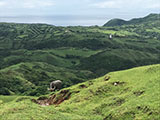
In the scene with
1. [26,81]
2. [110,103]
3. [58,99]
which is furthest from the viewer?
[26,81]

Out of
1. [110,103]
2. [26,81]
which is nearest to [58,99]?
[110,103]

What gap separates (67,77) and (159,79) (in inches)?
6203

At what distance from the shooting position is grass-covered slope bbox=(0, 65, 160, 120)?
99.9 ft

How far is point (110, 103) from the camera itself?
3922cm

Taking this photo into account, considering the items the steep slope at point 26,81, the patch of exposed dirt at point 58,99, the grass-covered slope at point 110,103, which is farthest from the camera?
the steep slope at point 26,81

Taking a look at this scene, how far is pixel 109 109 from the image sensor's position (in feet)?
122

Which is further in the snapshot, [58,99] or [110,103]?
[58,99]

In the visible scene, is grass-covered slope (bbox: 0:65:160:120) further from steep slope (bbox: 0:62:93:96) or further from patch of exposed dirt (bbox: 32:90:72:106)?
steep slope (bbox: 0:62:93:96)

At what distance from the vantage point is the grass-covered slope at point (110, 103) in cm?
3044

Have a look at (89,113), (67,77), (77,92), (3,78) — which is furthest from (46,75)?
(89,113)

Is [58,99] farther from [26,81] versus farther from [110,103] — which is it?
[26,81]

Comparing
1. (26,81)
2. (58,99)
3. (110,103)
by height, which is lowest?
(26,81)

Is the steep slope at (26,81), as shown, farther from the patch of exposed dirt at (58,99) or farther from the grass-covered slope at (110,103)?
the grass-covered slope at (110,103)

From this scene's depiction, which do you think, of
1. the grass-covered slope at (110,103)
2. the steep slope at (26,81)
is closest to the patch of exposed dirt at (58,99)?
the grass-covered slope at (110,103)
